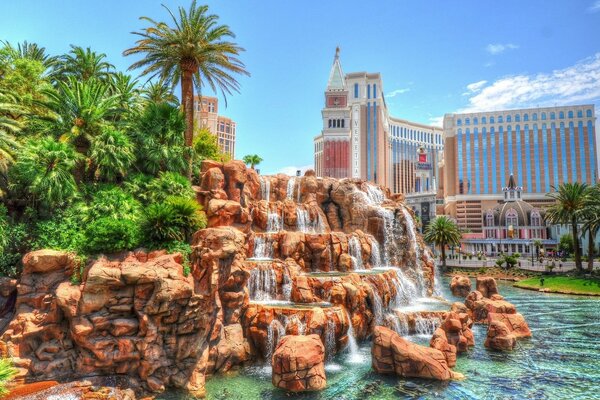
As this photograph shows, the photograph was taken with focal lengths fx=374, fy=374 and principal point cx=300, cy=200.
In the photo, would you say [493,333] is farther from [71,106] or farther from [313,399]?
[71,106]

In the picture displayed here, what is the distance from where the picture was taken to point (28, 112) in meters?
22.4

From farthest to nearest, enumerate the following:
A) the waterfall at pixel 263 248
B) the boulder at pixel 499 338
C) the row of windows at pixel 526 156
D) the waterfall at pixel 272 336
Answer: the row of windows at pixel 526 156 < the waterfall at pixel 263 248 < the boulder at pixel 499 338 < the waterfall at pixel 272 336

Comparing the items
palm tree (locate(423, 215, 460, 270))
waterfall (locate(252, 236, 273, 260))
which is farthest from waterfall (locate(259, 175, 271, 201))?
palm tree (locate(423, 215, 460, 270))

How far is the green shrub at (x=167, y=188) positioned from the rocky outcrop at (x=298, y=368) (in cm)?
1152

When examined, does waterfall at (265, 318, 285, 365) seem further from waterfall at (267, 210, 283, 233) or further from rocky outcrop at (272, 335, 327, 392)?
waterfall at (267, 210, 283, 233)

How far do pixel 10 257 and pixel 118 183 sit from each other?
7.54 meters

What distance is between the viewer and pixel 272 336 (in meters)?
17.7

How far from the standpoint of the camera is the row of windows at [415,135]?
152 metres

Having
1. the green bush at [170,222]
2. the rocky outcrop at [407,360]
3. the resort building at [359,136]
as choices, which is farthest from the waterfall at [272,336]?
the resort building at [359,136]

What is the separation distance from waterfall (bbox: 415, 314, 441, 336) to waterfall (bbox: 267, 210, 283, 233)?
42.4ft

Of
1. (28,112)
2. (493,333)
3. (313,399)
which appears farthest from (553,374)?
(28,112)

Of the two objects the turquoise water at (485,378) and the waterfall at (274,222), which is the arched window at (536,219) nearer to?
the turquoise water at (485,378)

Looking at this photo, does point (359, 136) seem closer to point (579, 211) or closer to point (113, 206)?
point (579, 211)

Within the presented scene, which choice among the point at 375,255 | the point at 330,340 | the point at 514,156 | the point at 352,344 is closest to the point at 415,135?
the point at 514,156
